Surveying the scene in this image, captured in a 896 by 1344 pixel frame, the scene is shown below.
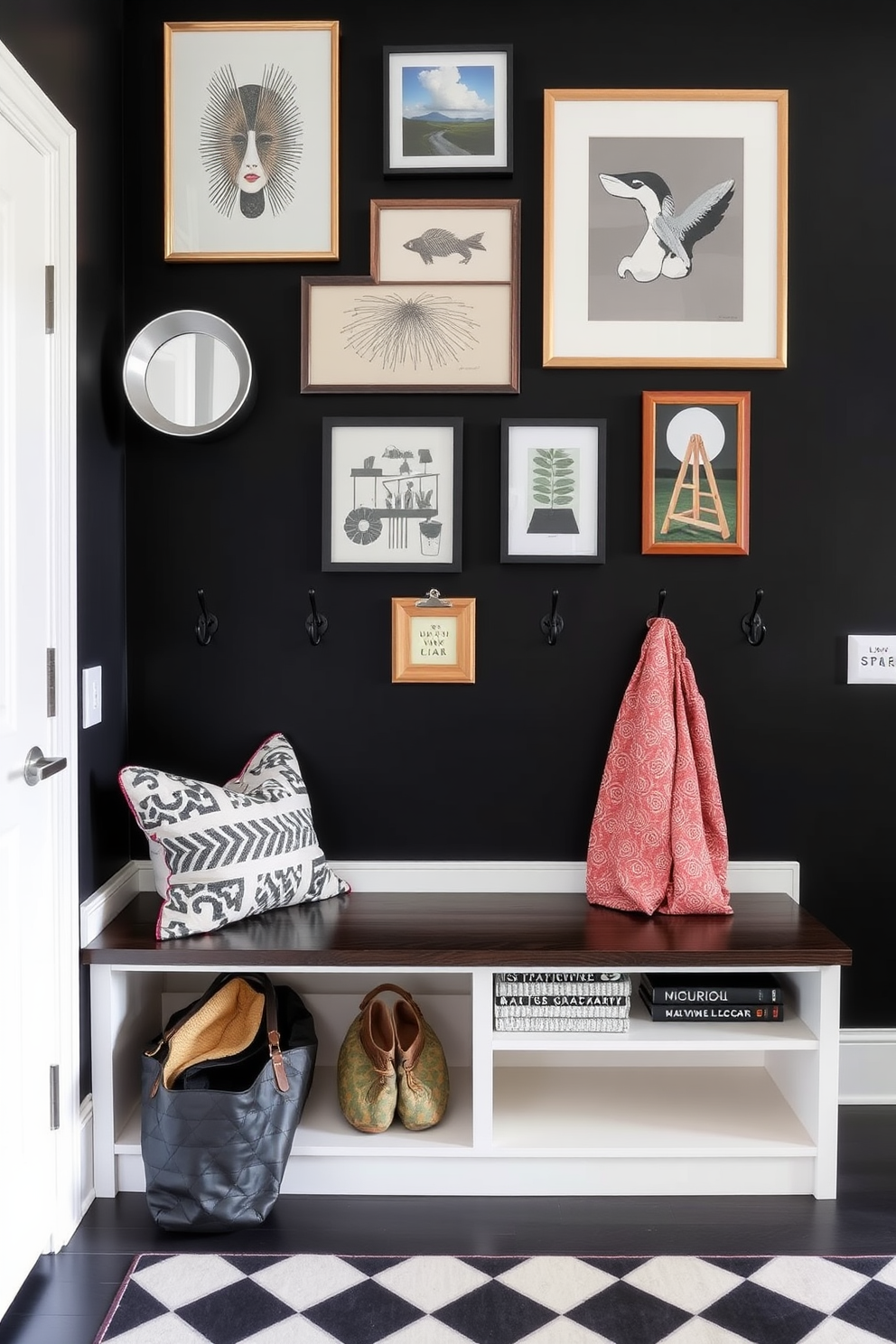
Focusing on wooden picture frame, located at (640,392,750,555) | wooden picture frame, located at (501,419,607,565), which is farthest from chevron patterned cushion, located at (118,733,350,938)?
wooden picture frame, located at (640,392,750,555)

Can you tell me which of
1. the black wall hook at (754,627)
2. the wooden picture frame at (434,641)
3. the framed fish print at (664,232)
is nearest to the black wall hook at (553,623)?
the wooden picture frame at (434,641)

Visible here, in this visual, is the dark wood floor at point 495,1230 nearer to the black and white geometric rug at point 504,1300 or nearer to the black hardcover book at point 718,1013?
the black and white geometric rug at point 504,1300

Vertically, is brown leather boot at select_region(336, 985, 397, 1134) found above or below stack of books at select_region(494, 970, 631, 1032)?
below

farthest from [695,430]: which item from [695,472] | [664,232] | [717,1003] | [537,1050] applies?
[537,1050]

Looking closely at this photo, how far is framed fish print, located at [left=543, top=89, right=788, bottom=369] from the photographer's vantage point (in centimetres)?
238

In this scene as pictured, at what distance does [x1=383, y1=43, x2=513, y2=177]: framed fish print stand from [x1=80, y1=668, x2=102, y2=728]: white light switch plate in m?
1.32

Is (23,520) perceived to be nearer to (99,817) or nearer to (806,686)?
(99,817)

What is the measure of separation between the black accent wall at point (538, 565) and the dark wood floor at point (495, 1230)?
0.61 meters

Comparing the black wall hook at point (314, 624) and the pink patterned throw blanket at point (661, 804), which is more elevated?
the black wall hook at point (314, 624)

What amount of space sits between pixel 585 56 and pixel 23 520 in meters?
1.66

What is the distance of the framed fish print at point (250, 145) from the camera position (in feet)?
7.79

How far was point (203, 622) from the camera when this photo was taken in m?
2.45

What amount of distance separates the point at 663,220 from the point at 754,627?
0.96 m

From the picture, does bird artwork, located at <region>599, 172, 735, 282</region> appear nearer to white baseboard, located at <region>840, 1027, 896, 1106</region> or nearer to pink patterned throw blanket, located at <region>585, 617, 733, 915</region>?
pink patterned throw blanket, located at <region>585, 617, 733, 915</region>
